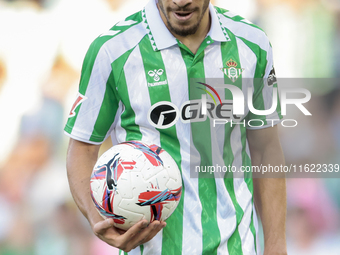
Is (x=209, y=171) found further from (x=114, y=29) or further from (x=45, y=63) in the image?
(x=45, y=63)

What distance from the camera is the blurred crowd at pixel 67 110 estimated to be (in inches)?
151

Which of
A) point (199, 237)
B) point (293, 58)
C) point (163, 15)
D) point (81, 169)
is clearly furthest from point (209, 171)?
point (293, 58)

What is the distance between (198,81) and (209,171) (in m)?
0.34

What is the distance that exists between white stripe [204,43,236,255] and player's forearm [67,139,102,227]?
46cm

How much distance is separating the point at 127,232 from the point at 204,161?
45 centimetres

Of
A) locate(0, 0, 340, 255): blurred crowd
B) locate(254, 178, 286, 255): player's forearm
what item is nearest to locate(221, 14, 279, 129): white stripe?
locate(254, 178, 286, 255): player's forearm

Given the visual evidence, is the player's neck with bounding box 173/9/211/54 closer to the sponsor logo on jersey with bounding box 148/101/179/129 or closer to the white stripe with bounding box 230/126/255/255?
the sponsor logo on jersey with bounding box 148/101/179/129

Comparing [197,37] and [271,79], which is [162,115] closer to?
[197,37]

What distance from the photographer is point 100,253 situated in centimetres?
380

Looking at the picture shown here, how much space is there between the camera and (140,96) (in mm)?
1733

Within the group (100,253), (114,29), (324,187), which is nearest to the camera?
(114,29)

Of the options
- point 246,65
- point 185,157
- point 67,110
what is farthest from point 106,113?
point 67,110

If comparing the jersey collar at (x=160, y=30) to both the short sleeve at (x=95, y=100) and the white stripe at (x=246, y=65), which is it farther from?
the short sleeve at (x=95, y=100)

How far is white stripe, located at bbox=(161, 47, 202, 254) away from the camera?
171 centimetres
